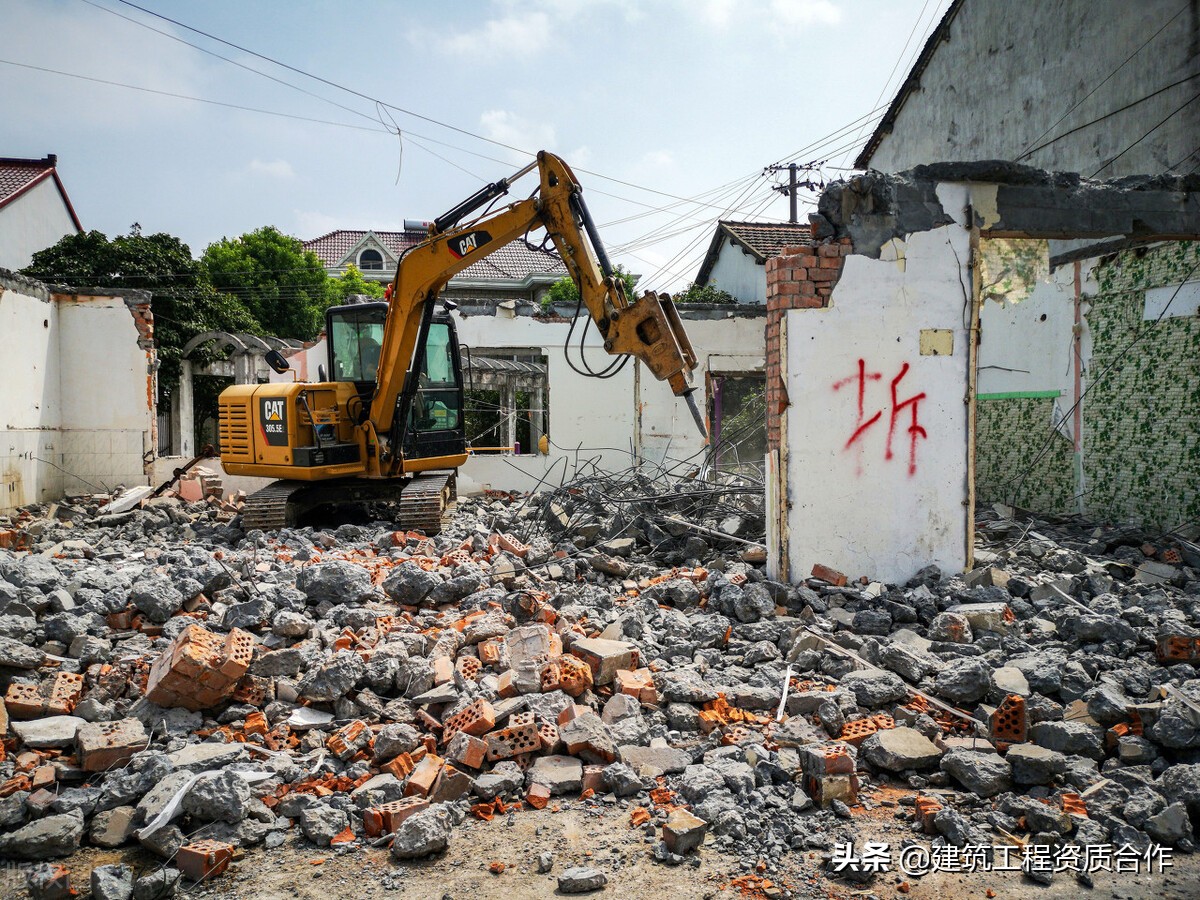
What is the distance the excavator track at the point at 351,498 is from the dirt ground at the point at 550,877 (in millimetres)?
5705

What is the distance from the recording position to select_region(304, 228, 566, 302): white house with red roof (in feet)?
104

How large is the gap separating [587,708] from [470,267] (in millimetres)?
25423

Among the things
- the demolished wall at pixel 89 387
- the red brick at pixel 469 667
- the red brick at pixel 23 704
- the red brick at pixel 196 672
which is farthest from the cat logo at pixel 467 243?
the demolished wall at pixel 89 387

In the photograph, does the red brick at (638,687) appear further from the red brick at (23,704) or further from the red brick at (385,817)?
the red brick at (23,704)

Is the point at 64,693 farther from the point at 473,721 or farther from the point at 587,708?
the point at 587,708

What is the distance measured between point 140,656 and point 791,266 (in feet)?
16.6

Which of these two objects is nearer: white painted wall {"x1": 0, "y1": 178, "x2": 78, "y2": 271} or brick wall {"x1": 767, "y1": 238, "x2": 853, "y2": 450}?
brick wall {"x1": 767, "y1": 238, "x2": 853, "y2": 450}

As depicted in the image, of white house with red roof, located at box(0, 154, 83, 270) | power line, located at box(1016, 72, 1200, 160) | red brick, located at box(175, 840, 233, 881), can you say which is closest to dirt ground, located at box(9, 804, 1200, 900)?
red brick, located at box(175, 840, 233, 881)

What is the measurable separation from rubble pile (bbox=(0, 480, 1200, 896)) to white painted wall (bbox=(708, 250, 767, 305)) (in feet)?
56.8

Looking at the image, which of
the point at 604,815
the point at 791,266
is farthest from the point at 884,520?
the point at 604,815

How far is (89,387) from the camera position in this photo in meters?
13.1

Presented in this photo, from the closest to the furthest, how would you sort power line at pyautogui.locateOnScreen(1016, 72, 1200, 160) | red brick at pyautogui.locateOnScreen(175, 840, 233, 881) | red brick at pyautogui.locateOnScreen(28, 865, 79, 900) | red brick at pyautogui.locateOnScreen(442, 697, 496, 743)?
red brick at pyautogui.locateOnScreen(28, 865, 79, 900) < red brick at pyautogui.locateOnScreen(175, 840, 233, 881) < red brick at pyautogui.locateOnScreen(442, 697, 496, 743) < power line at pyautogui.locateOnScreen(1016, 72, 1200, 160)

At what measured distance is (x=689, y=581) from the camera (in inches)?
240

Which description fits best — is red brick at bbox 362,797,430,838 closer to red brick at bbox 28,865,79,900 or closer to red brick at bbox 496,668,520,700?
red brick at bbox 496,668,520,700
